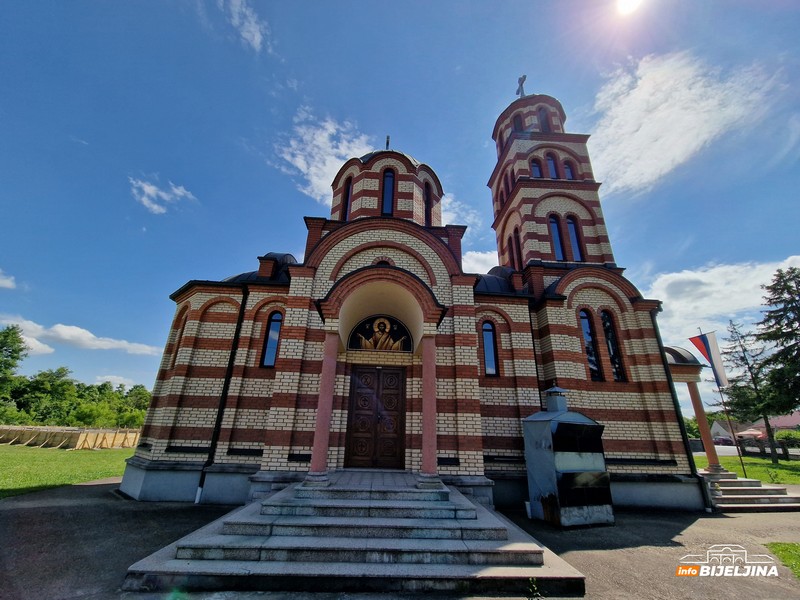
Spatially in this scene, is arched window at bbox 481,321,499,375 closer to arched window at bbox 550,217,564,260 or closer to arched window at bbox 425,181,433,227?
arched window at bbox 425,181,433,227

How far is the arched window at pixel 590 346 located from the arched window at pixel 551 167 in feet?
22.6

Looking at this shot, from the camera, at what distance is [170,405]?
8836 millimetres

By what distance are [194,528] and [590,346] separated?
38.3ft

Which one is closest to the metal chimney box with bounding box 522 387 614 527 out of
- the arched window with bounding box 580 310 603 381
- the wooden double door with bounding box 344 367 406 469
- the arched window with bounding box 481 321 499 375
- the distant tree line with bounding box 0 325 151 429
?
the arched window with bounding box 481 321 499 375

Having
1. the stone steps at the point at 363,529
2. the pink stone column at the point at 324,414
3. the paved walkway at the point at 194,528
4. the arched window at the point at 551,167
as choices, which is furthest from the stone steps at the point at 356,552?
the arched window at the point at 551,167

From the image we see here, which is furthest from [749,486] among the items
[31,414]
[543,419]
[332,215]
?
[31,414]

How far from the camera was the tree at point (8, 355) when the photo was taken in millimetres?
33750

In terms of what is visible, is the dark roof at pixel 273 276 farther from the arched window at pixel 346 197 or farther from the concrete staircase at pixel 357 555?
the concrete staircase at pixel 357 555

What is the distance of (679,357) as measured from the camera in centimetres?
1150

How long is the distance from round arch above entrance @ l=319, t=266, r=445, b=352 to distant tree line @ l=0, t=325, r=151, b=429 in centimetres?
4700

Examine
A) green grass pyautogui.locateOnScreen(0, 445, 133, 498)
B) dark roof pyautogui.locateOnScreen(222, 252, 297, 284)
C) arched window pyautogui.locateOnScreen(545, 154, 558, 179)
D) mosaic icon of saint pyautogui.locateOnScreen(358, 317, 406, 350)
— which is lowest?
green grass pyautogui.locateOnScreen(0, 445, 133, 498)

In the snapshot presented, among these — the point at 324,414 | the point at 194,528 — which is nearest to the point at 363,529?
the point at 324,414

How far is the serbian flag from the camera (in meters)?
10.7

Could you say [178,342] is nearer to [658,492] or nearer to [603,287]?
[603,287]
